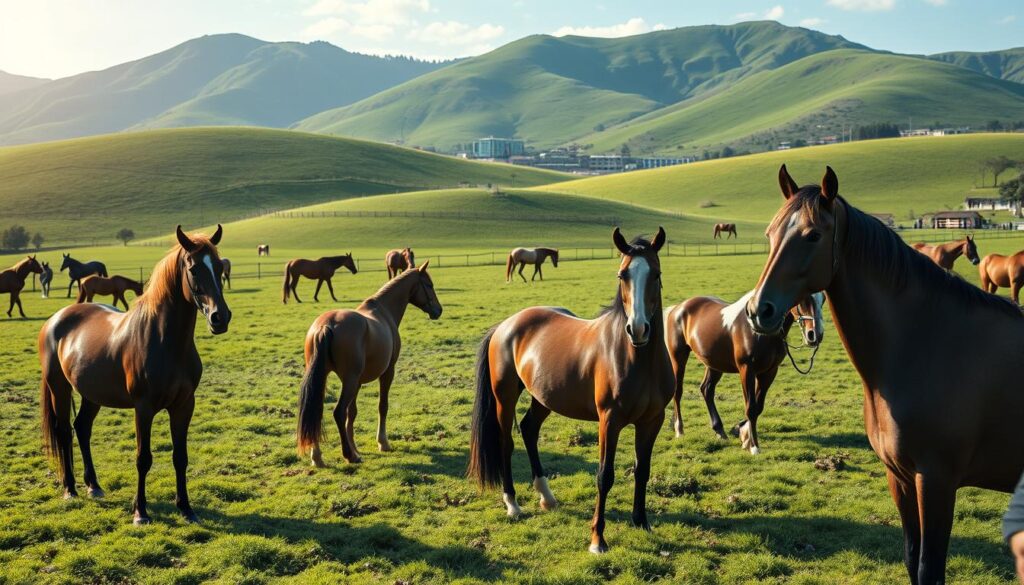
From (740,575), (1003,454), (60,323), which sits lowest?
(740,575)

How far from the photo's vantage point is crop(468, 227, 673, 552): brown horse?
728 centimetres

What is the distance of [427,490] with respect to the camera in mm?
9625

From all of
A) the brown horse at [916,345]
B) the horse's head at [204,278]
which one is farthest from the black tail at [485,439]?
the brown horse at [916,345]

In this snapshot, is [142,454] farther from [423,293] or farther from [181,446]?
[423,293]

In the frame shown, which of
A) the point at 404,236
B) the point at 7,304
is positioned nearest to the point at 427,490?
the point at 7,304

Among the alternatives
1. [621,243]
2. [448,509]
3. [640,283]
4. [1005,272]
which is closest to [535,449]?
[448,509]

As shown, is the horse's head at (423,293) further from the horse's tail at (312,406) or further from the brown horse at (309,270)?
the brown horse at (309,270)

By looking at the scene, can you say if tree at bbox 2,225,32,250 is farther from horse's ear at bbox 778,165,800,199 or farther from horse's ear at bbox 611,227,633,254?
horse's ear at bbox 778,165,800,199

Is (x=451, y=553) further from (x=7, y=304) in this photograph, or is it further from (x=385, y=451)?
(x=7, y=304)

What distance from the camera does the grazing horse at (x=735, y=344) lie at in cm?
1068

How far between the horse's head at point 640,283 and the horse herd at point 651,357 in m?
0.02

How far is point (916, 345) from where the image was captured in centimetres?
525

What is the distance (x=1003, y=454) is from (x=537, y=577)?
4.11 metres

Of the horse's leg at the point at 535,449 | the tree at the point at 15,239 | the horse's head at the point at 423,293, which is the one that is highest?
the tree at the point at 15,239
